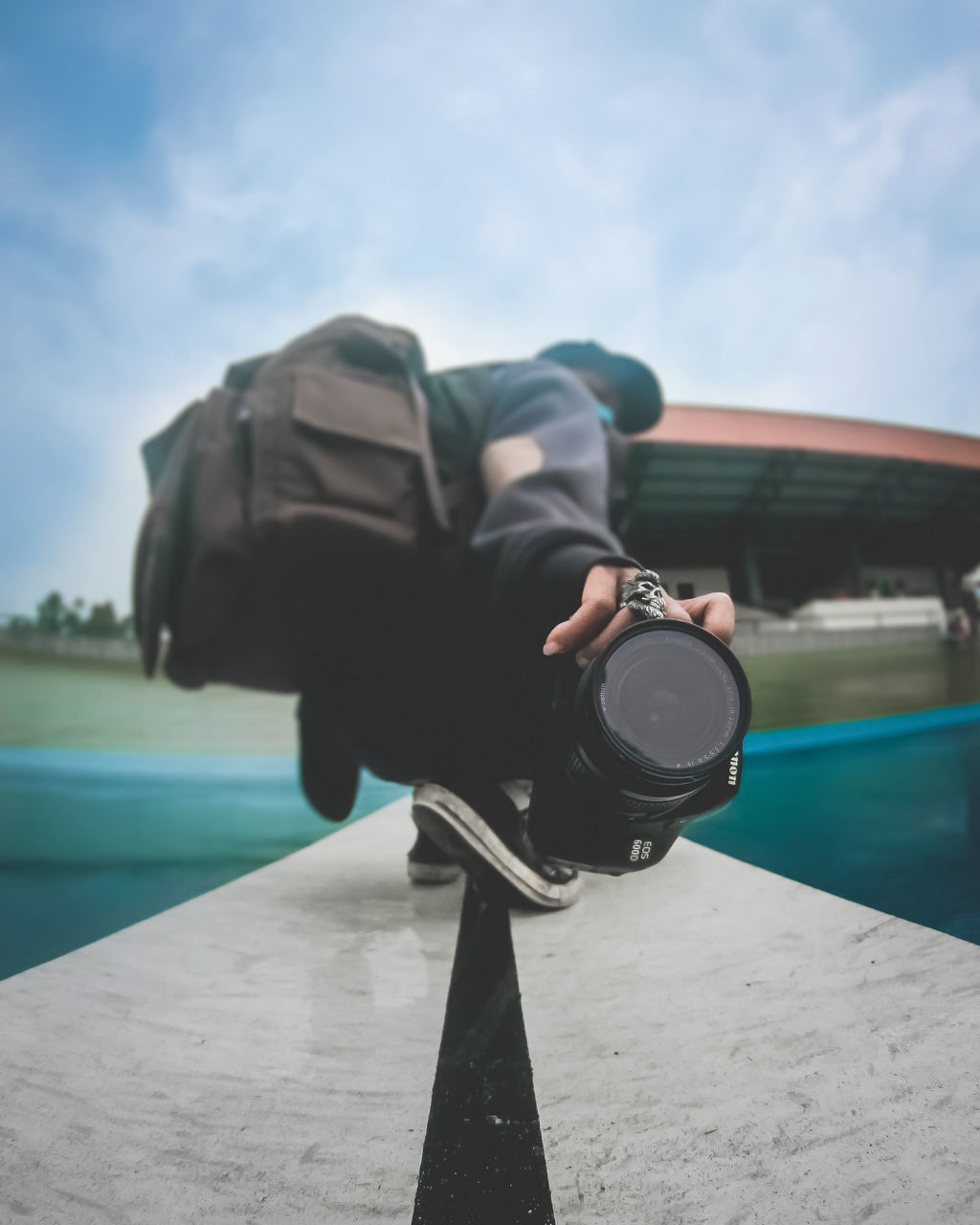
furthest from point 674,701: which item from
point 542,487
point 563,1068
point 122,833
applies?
point 122,833

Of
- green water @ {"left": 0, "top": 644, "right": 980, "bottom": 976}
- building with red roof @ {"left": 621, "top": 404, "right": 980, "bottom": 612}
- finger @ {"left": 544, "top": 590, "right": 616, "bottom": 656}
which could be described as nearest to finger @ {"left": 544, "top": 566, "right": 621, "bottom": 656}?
finger @ {"left": 544, "top": 590, "right": 616, "bottom": 656}

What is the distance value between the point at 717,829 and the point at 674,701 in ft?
1.09

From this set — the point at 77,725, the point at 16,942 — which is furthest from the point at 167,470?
the point at 77,725

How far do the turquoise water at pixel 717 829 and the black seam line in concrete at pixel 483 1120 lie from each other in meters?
0.17

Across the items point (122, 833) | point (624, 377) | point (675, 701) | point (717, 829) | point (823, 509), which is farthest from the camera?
point (823, 509)

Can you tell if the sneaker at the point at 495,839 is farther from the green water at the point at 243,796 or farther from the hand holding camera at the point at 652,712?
the hand holding camera at the point at 652,712

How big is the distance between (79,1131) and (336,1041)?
13 cm

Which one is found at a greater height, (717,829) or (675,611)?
(675,611)

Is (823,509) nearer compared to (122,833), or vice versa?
(122,833)

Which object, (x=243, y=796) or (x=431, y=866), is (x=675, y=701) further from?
(x=243, y=796)

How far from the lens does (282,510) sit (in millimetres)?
714

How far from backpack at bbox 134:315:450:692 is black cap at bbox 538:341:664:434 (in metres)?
0.39

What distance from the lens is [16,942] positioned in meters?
0.50

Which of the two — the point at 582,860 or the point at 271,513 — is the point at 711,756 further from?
the point at 271,513
